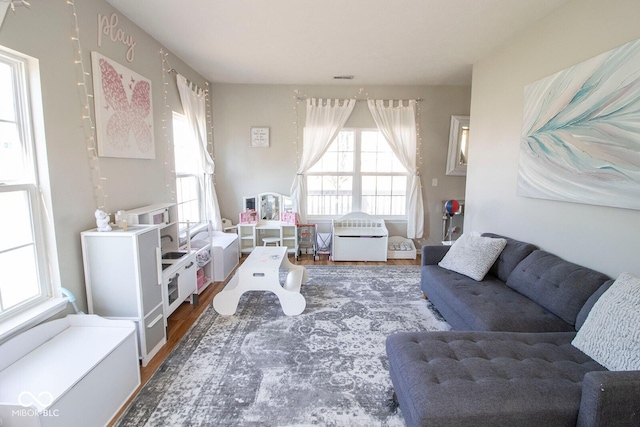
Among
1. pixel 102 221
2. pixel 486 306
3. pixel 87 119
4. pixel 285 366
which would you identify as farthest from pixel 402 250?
pixel 87 119

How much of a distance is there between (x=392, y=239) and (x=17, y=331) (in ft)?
14.2

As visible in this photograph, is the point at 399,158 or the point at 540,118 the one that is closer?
the point at 540,118

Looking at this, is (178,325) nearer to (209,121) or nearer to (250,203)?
(250,203)

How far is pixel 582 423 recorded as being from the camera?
124 centimetres

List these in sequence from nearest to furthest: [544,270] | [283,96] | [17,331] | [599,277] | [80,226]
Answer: [17,331] → [599,277] → [80,226] → [544,270] → [283,96]

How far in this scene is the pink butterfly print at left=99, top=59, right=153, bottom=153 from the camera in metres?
2.31

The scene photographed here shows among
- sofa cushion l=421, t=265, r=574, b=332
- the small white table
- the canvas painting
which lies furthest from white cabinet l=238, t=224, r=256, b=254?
the canvas painting

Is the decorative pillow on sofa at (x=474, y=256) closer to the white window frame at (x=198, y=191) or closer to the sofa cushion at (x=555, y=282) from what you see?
the sofa cushion at (x=555, y=282)

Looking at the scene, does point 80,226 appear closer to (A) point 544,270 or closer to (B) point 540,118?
(A) point 544,270

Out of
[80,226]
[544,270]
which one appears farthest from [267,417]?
[544,270]

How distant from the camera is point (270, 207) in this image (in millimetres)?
4859

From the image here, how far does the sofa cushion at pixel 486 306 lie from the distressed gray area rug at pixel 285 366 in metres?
0.34

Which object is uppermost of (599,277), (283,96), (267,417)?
(283,96)

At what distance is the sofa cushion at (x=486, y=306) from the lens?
78.6 inches
